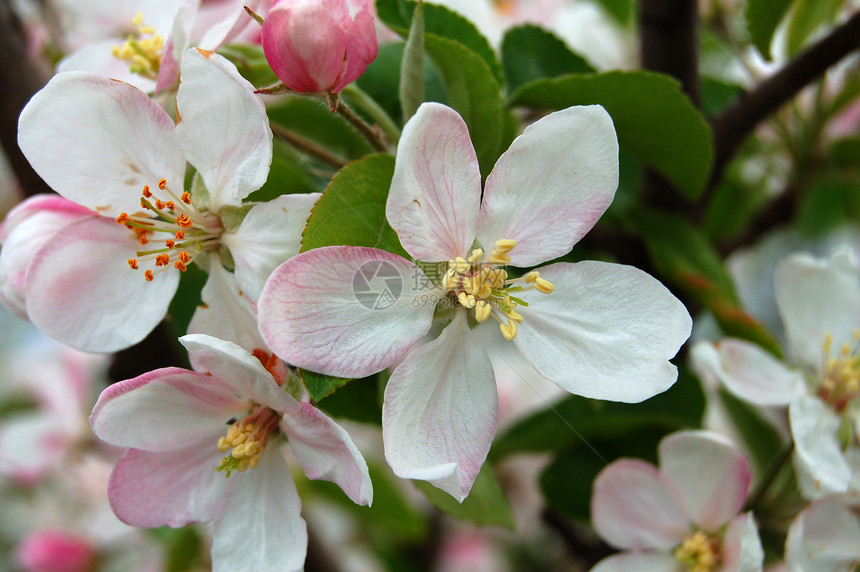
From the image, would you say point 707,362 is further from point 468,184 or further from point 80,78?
point 80,78

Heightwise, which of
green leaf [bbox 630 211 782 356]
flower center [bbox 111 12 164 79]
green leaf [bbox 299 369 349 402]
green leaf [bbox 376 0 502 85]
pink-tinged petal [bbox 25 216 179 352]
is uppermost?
green leaf [bbox 376 0 502 85]

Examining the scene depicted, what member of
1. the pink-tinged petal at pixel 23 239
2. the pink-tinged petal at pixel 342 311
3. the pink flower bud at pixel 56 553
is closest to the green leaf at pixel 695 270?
the pink-tinged petal at pixel 342 311

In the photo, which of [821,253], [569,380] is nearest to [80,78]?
[569,380]

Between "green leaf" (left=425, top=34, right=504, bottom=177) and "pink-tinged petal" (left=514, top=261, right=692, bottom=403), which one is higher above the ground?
"green leaf" (left=425, top=34, right=504, bottom=177)

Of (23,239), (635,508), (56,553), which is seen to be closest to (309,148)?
(23,239)

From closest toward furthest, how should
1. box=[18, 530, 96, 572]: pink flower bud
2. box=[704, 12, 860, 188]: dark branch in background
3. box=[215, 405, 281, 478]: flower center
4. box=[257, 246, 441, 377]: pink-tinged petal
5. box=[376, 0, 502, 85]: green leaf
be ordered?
1. box=[257, 246, 441, 377]: pink-tinged petal
2. box=[215, 405, 281, 478]: flower center
3. box=[376, 0, 502, 85]: green leaf
4. box=[704, 12, 860, 188]: dark branch in background
5. box=[18, 530, 96, 572]: pink flower bud

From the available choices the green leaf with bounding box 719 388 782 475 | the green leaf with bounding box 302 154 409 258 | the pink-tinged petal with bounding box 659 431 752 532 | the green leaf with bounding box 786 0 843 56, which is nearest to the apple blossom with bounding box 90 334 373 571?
the green leaf with bounding box 302 154 409 258

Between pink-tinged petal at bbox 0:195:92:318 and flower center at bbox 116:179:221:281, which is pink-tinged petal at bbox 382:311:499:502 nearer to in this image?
flower center at bbox 116:179:221:281

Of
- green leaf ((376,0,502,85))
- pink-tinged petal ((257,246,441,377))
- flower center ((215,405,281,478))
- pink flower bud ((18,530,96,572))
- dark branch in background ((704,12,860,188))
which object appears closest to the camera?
pink-tinged petal ((257,246,441,377))
